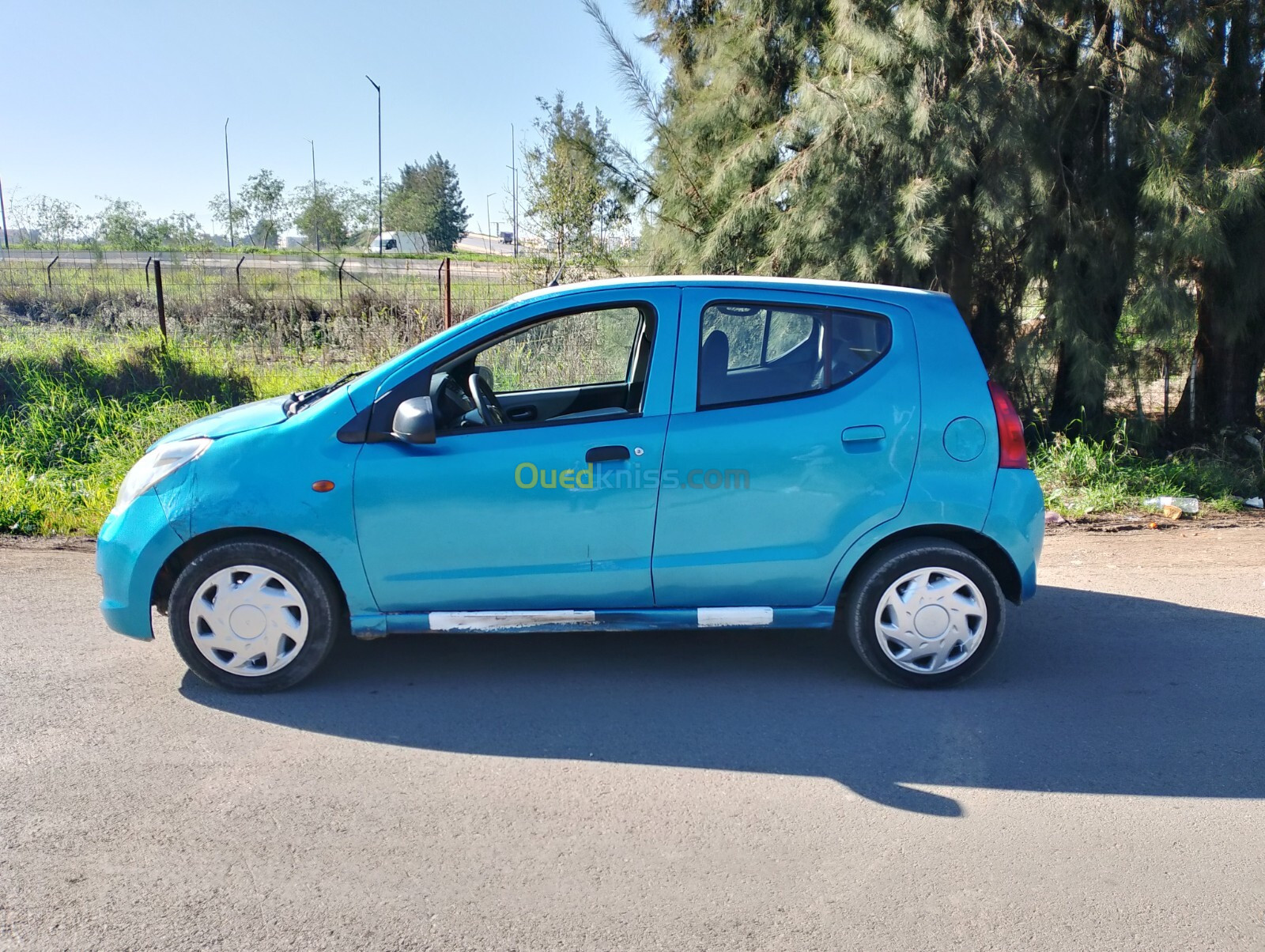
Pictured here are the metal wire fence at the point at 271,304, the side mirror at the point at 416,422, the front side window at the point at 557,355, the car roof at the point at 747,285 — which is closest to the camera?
the side mirror at the point at 416,422

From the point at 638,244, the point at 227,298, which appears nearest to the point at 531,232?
the point at 638,244

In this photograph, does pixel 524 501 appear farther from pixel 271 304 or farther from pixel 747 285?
pixel 271 304

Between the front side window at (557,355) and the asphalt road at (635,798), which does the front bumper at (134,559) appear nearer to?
the asphalt road at (635,798)

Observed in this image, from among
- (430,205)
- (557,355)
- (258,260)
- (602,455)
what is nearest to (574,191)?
(557,355)

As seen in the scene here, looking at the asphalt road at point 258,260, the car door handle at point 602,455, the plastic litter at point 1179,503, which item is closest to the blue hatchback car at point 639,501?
the car door handle at point 602,455

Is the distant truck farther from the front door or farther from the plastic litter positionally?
the front door

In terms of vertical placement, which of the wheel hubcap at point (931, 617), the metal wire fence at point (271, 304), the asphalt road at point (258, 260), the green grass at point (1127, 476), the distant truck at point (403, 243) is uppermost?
the distant truck at point (403, 243)

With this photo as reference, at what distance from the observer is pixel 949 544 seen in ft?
15.5

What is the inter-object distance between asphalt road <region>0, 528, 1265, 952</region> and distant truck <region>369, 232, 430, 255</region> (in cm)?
3717

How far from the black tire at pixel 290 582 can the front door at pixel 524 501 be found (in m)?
0.23

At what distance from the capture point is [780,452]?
458 centimetres

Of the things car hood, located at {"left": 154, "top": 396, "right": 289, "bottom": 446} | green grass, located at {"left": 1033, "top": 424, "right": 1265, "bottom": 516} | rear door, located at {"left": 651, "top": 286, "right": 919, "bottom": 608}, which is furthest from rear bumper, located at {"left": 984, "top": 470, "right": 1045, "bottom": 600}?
green grass, located at {"left": 1033, "top": 424, "right": 1265, "bottom": 516}

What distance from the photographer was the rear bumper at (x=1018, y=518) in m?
4.68

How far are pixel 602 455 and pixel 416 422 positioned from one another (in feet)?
2.57
